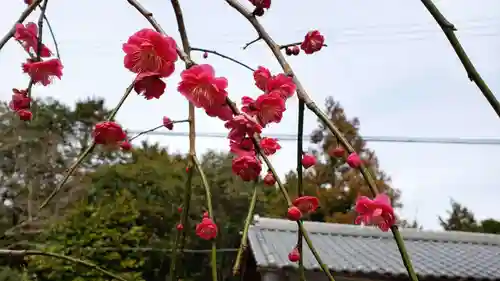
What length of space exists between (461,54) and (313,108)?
194 millimetres

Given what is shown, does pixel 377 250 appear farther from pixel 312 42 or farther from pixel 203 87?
pixel 203 87

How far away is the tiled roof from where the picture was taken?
423 centimetres

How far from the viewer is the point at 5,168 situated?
6410 mm

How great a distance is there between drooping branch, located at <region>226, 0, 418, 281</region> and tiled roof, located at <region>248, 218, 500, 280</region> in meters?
3.24

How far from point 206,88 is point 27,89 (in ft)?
1.38

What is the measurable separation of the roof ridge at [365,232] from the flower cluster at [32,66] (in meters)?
4.63

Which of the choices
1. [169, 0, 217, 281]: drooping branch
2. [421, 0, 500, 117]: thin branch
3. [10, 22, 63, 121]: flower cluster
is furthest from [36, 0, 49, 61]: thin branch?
[421, 0, 500, 117]: thin branch

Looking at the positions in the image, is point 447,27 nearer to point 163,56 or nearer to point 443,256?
point 163,56

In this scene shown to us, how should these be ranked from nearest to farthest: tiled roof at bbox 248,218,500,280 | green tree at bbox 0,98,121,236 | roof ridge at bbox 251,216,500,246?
tiled roof at bbox 248,218,500,280 < roof ridge at bbox 251,216,500,246 < green tree at bbox 0,98,121,236

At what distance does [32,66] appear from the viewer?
88 cm

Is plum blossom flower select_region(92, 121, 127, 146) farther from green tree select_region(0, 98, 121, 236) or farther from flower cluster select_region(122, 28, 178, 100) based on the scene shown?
green tree select_region(0, 98, 121, 236)

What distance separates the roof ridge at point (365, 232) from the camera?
5555 millimetres

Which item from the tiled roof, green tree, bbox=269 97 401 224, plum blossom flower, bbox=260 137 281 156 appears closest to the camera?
plum blossom flower, bbox=260 137 281 156

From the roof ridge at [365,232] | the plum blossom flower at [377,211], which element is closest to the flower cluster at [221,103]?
the plum blossom flower at [377,211]
